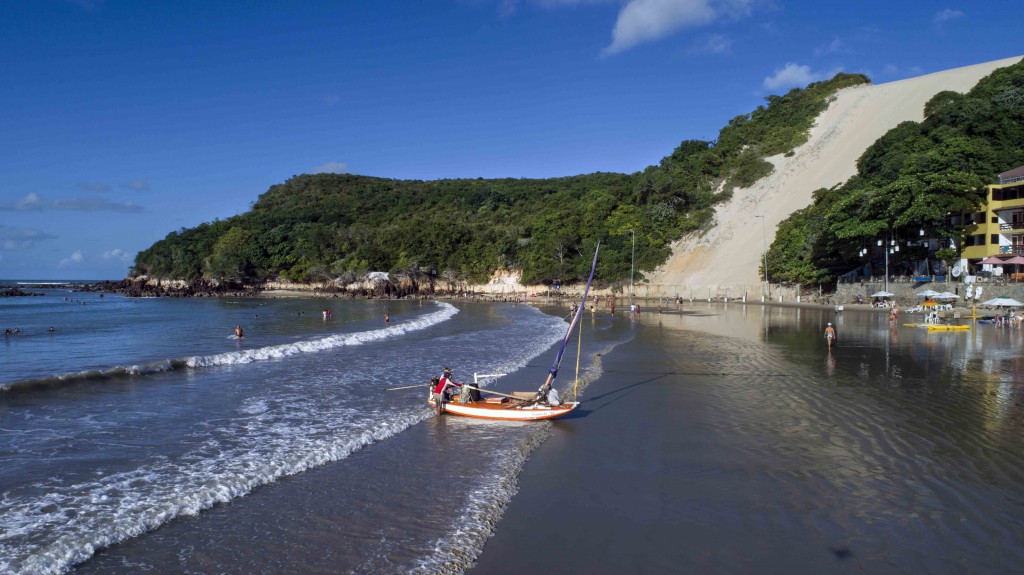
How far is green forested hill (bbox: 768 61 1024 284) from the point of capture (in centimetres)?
4316

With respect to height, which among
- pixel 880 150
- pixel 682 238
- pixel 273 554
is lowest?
pixel 273 554

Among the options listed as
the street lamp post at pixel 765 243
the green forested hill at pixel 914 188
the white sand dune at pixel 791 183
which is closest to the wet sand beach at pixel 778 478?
the green forested hill at pixel 914 188

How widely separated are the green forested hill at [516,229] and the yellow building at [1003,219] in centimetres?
3438

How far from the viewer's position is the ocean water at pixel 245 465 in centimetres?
687

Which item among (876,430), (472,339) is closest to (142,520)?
(876,430)

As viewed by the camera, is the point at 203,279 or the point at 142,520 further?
the point at 203,279

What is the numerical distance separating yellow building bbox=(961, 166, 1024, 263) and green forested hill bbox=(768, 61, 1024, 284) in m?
0.98

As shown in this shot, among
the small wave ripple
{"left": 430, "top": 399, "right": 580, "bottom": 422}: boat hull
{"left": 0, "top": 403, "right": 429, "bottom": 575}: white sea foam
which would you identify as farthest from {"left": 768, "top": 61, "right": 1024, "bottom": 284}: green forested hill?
{"left": 0, "top": 403, "right": 429, "bottom": 575}: white sea foam

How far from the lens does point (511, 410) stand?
508 inches

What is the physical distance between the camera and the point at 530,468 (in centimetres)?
986

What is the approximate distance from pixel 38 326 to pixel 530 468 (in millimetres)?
39529

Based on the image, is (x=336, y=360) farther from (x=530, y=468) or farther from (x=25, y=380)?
(x=530, y=468)

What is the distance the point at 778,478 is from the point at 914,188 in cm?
4350

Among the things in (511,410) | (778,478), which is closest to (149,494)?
(511,410)
